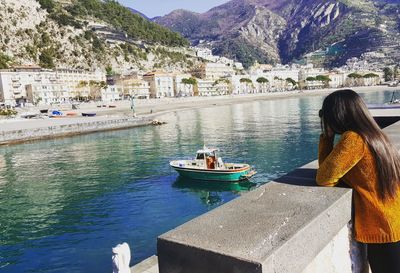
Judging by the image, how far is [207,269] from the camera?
1950 millimetres

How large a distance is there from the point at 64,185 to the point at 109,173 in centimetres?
379

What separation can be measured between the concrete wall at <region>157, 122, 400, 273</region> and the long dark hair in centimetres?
29

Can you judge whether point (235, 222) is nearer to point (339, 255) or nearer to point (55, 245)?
point (339, 255)

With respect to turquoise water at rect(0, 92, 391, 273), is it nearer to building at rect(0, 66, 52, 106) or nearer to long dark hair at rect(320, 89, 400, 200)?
long dark hair at rect(320, 89, 400, 200)

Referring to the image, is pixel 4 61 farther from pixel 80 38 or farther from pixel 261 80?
pixel 261 80

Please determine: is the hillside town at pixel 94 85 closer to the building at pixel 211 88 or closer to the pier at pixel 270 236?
the building at pixel 211 88

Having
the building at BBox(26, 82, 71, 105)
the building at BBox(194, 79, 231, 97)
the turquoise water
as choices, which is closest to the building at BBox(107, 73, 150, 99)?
the building at BBox(26, 82, 71, 105)

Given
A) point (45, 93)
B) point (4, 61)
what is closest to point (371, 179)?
point (45, 93)

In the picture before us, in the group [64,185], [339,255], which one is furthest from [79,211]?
[339,255]

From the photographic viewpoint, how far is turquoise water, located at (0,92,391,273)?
46.2 ft

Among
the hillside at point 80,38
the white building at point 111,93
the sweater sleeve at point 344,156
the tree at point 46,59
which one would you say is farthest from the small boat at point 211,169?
the tree at point 46,59

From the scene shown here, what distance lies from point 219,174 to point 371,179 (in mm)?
20184

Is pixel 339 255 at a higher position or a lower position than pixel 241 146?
higher

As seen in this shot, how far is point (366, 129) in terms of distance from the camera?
105 inches
